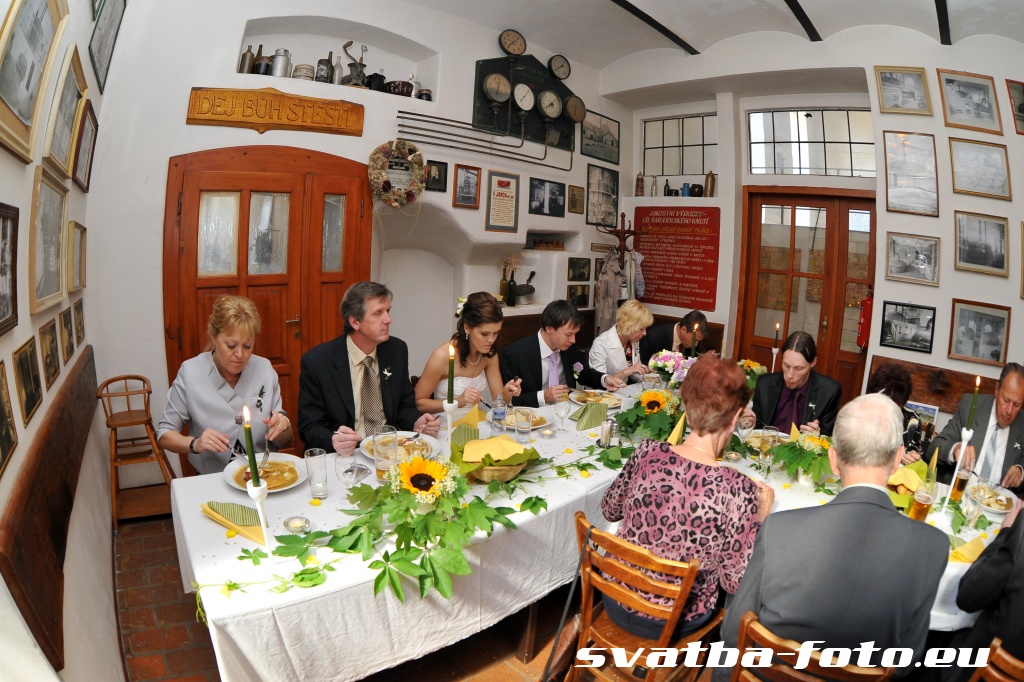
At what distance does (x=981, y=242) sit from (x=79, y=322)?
7.15 m

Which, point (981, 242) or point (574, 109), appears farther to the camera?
point (574, 109)

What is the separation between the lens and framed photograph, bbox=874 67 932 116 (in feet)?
17.7

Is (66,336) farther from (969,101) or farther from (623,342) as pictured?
(969,101)

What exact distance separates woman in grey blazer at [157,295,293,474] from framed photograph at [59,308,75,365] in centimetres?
63

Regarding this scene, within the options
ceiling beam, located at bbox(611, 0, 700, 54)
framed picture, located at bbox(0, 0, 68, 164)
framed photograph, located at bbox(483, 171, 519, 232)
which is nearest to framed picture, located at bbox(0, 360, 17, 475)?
framed picture, located at bbox(0, 0, 68, 164)

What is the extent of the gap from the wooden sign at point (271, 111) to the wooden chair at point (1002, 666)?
5.34 meters

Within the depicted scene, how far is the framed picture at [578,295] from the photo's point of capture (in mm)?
7602

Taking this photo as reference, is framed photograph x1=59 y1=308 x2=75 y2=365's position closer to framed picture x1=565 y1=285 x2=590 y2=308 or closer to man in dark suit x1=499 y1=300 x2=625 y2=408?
man in dark suit x1=499 y1=300 x2=625 y2=408

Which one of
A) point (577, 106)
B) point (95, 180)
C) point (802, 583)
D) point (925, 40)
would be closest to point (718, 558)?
point (802, 583)

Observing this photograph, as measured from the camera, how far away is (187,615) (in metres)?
3.22

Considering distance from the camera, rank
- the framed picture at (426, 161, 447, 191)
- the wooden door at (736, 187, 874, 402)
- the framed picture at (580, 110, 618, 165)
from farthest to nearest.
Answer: the framed picture at (580, 110, 618, 165), the wooden door at (736, 187, 874, 402), the framed picture at (426, 161, 447, 191)

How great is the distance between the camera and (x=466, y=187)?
6.30 metres

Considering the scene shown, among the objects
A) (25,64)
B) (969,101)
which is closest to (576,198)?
(969,101)

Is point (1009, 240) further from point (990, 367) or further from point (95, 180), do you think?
point (95, 180)
